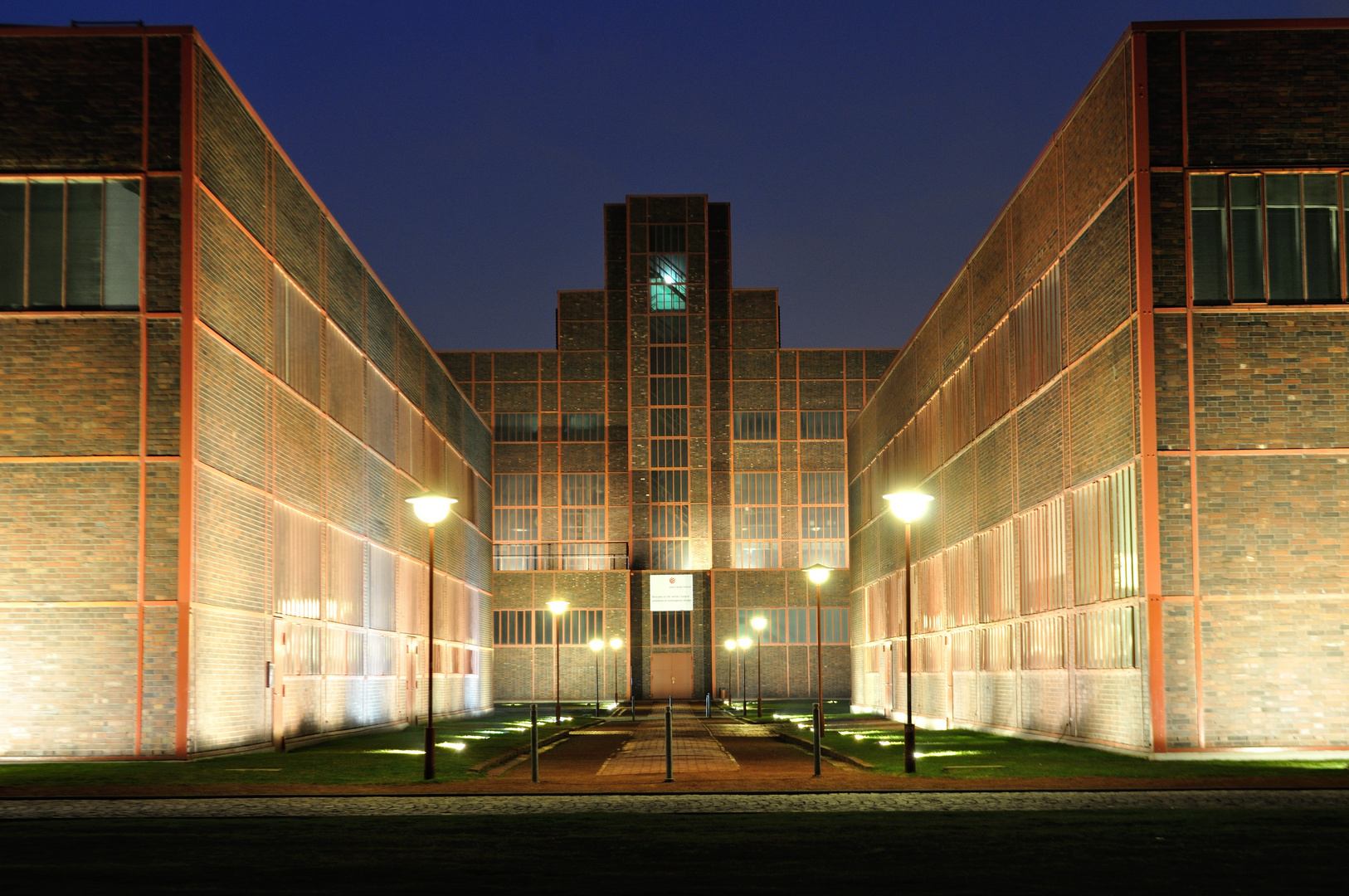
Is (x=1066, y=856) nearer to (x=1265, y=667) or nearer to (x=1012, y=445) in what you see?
(x=1265, y=667)

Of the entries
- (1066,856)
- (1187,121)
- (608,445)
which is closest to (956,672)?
(1187,121)

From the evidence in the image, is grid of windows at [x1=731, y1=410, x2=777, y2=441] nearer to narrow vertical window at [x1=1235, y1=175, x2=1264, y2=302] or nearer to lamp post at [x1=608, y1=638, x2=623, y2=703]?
lamp post at [x1=608, y1=638, x2=623, y2=703]

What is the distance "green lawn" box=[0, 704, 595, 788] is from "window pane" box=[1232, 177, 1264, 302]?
602 inches

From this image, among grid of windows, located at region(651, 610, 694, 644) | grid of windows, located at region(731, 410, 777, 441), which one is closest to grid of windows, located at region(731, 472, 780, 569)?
grid of windows, located at region(731, 410, 777, 441)

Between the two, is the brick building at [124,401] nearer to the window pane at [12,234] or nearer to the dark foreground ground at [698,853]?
the window pane at [12,234]

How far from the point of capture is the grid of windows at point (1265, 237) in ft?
79.7

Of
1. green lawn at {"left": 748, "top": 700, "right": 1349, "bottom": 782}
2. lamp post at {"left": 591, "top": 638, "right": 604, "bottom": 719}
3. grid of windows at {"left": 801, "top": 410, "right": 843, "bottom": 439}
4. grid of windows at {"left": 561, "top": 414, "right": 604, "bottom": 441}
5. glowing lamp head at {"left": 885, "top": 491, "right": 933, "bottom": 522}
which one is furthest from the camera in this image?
grid of windows at {"left": 561, "top": 414, "right": 604, "bottom": 441}

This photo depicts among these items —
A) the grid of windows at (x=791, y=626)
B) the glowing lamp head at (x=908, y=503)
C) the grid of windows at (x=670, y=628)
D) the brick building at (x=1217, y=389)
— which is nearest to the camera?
the glowing lamp head at (x=908, y=503)

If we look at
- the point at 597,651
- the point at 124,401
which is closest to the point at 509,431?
the point at 597,651

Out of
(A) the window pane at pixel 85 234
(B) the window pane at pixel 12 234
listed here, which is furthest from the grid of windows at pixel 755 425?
(B) the window pane at pixel 12 234

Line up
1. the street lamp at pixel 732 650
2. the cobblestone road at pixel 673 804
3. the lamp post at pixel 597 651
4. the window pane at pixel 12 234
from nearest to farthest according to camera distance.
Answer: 1. the cobblestone road at pixel 673 804
2. the window pane at pixel 12 234
3. the lamp post at pixel 597 651
4. the street lamp at pixel 732 650

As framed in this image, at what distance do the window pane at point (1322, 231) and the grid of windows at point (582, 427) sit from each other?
55.5m

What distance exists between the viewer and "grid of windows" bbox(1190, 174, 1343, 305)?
2428 cm

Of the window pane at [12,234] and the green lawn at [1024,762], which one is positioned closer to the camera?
the green lawn at [1024,762]
